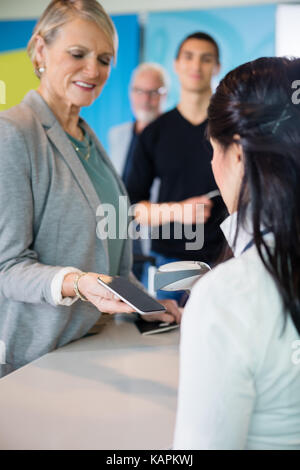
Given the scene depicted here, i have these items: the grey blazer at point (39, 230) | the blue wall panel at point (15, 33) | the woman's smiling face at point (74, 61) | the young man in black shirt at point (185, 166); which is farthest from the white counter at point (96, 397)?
the blue wall panel at point (15, 33)

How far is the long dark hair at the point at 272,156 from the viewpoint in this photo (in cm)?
75

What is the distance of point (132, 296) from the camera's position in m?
1.11

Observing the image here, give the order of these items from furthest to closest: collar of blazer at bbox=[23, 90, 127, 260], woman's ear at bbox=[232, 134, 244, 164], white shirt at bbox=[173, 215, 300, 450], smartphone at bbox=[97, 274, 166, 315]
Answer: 1. collar of blazer at bbox=[23, 90, 127, 260]
2. smartphone at bbox=[97, 274, 166, 315]
3. woman's ear at bbox=[232, 134, 244, 164]
4. white shirt at bbox=[173, 215, 300, 450]

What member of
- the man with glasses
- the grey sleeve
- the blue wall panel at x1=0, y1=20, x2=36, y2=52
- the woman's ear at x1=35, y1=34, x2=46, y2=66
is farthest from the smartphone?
the blue wall panel at x1=0, y1=20, x2=36, y2=52

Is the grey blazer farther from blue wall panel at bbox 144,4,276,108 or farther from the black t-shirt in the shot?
blue wall panel at bbox 144,4,276,108

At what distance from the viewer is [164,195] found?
2656mm

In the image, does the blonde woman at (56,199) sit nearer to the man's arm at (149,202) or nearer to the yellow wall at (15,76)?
the man's arm at (149,202)

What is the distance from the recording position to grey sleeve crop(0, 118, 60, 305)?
1.29m

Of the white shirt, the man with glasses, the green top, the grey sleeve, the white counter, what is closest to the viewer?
the white shirt

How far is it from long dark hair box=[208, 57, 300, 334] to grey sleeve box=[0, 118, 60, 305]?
0.65m

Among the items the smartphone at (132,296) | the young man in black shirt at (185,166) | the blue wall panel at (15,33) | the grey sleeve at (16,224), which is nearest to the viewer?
the smartphone at (132,296)

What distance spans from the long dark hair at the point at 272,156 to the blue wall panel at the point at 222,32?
3595mm

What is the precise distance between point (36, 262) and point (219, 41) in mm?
3519
